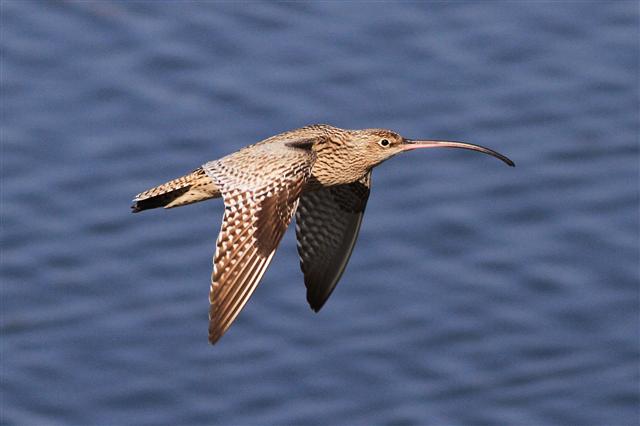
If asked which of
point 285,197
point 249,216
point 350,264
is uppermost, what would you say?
point 350,264

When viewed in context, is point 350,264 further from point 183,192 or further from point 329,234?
point 183,192

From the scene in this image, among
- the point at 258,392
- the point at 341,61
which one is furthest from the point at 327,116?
the point at 258,392

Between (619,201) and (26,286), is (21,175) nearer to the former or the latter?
(26,286)

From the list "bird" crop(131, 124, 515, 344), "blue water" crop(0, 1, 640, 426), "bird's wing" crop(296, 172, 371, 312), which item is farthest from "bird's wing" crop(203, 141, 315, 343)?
"blue water" crop(0, 1, 640, 426)

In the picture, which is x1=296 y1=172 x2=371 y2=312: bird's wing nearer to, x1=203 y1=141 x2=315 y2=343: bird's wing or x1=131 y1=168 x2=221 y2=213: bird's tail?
x1=131 y1=168 x2=221 y2=213: bird's tail

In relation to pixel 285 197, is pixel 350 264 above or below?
above

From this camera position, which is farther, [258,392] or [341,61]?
Result: [341,61]

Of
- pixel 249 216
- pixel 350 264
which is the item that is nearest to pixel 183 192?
pixel 249 216
